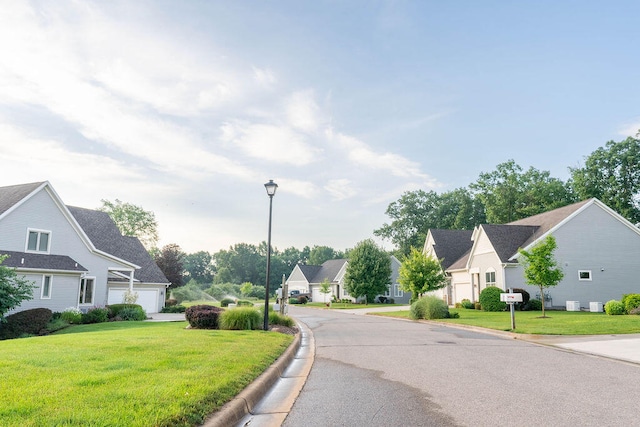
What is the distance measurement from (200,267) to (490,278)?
108m

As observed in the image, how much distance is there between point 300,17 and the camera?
1508 cm

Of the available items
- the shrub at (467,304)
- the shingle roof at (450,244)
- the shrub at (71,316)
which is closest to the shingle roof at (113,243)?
the shrub at (71,316)

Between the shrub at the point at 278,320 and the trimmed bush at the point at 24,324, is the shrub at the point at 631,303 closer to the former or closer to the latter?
the shrub at the point at 278,320

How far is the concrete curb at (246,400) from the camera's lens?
5430 millimetres

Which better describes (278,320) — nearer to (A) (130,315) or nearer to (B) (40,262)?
(A) (130,315)

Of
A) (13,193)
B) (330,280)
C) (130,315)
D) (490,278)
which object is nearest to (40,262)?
(13,193)

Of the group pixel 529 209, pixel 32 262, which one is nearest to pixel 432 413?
pixel 32 262

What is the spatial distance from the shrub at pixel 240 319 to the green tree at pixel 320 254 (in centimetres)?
9894

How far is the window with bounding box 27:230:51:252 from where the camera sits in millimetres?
26656

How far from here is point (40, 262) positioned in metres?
25.5

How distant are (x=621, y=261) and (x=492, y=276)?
8.93 meters

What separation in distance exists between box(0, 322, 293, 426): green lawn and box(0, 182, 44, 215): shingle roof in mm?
18507

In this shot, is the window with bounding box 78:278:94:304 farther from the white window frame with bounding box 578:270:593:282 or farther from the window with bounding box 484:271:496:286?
the white window frame with bounding box 578:270:593:282

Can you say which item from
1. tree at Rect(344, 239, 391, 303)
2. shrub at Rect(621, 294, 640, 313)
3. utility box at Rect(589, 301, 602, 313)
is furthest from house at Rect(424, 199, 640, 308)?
tree at Rect(344, 239, 391, 303)
